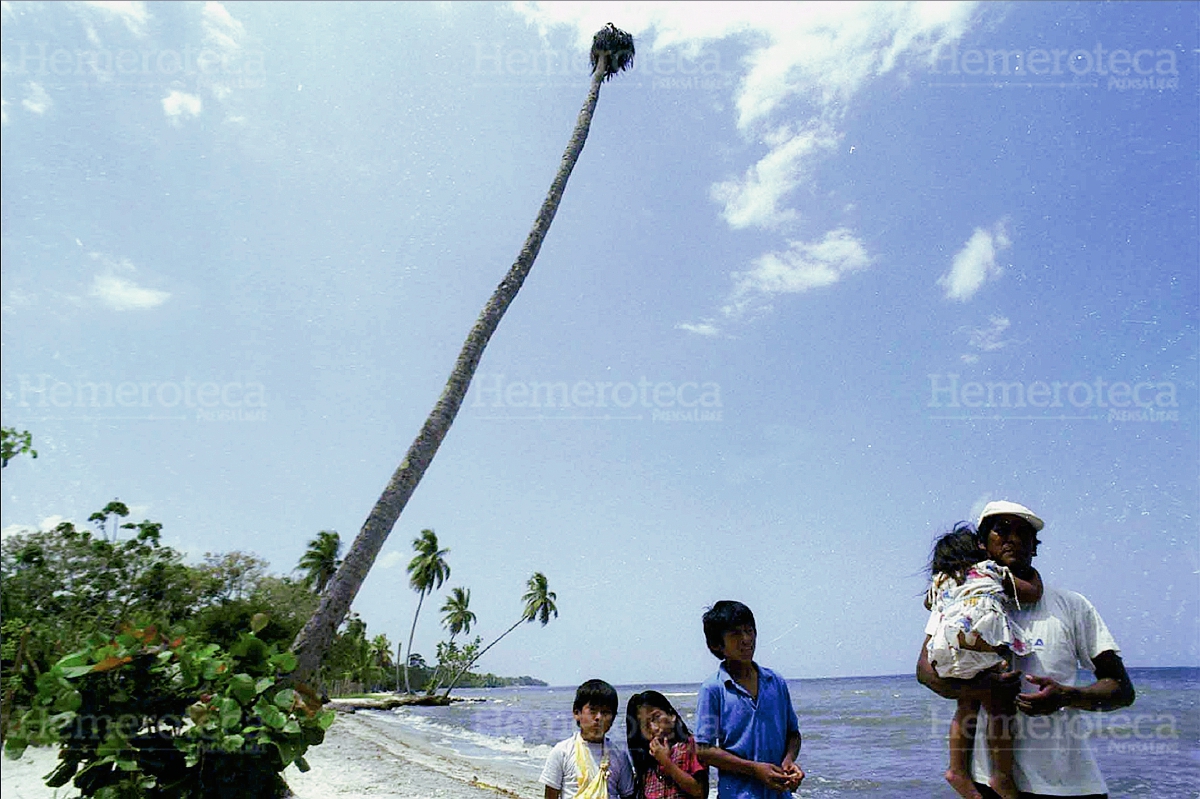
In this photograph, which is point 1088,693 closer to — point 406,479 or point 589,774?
point 589,774

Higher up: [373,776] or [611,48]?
[611,48]

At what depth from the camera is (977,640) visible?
115 inches

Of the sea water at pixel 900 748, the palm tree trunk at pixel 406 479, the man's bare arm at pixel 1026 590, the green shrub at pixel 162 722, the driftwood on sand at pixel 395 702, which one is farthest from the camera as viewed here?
the driftwood on sand at pixel 395 702

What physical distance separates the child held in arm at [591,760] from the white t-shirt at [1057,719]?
1869mm

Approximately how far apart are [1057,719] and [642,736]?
1.95 m

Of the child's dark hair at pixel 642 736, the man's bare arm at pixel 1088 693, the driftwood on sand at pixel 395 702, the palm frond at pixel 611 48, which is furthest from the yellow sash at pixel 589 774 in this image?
the driftwood on sand at pixel 395 702

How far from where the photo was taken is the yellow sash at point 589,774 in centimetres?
419

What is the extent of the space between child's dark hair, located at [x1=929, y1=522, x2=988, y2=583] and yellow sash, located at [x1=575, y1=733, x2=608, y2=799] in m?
1.98

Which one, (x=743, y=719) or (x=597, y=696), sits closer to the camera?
(x=743, y=719)

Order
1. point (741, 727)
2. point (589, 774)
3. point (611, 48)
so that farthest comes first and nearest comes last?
point (611, 48) < point (589, 774) < point (741, 727)

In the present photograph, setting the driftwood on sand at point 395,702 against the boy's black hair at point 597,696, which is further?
the driftwood on sand at point 395,702

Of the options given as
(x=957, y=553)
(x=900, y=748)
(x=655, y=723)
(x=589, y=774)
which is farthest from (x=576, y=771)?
(x=900, y=748)

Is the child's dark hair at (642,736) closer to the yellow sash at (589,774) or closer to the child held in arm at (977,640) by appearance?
the yellow sash at (589,774)

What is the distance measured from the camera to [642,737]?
418cm
